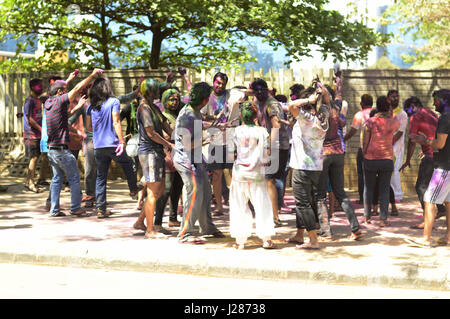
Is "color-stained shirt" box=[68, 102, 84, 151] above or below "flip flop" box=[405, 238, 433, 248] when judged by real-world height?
above

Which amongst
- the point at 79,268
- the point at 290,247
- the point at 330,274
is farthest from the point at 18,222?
the point at 330,274

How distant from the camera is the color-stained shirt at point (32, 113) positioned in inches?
522

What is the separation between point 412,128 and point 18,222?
5.85 meters

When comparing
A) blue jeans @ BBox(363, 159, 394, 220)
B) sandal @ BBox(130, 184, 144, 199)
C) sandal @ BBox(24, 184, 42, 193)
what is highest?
blue jeans @ BBox(363, 159, 394, 220)

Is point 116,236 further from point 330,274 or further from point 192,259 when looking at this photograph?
point 330,274

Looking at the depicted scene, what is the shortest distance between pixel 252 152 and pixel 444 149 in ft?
7.57

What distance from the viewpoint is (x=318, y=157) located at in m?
8.05

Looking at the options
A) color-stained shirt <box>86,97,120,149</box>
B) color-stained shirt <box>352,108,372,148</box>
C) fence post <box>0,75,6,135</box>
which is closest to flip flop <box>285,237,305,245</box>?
color-stained shirt <box>352,108,372,148</box>

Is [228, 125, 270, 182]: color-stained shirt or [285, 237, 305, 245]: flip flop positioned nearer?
[228, 125, 270, 182]: color-stained shirt

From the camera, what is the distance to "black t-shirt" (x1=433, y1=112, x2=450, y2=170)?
8.12m

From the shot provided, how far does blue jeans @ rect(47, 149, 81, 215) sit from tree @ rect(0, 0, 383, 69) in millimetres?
4506

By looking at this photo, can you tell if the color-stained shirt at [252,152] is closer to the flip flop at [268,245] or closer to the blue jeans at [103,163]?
the flip flop at [268,245]

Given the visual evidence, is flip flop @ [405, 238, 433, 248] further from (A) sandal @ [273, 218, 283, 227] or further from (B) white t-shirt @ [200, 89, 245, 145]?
(B) white t-shirt @ [200, 89, 245, 145]

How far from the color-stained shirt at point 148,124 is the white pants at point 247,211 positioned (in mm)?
1231
